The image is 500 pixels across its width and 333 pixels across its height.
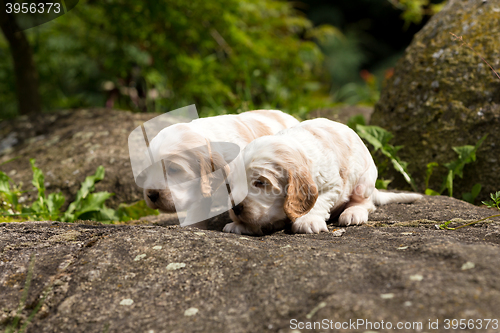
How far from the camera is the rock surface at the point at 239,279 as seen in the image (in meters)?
1.60

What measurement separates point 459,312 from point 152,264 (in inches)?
57.3

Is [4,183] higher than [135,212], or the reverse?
[4,183]

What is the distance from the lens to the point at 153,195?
9.66 feet

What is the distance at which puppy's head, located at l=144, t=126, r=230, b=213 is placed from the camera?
9.45ft

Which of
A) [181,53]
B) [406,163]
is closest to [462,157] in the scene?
[406,163]

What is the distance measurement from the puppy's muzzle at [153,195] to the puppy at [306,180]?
1.84ft

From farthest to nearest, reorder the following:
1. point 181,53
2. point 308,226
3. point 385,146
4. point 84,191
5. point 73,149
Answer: point 181,53 < point 73,149 < point 385,146 < point 84,191 < point 308,226

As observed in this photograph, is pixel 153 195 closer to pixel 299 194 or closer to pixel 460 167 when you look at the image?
pixel 299 194
